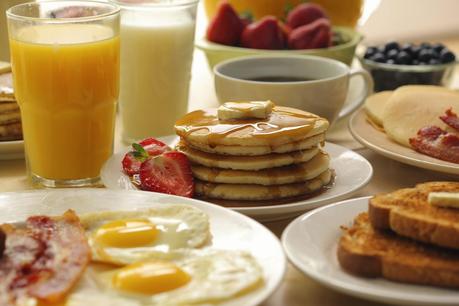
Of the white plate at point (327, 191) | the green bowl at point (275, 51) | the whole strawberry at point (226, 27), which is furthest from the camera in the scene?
the whole strawberry at point (226, 27)

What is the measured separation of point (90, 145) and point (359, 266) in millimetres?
705

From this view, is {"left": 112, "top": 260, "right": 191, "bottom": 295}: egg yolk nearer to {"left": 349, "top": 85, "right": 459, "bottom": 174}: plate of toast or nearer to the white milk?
{"left": 349, "top": 85, "right": 459, "bottom": 174}: plate of toast

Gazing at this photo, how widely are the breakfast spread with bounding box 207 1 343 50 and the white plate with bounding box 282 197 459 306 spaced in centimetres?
93

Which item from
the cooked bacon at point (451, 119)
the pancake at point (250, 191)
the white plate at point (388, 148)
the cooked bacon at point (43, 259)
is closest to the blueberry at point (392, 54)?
the white plate at point (388, 148)

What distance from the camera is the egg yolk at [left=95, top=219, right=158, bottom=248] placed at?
1.20 metres

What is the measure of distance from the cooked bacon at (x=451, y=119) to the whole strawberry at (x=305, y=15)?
28.4 inches

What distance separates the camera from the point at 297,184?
1.48m

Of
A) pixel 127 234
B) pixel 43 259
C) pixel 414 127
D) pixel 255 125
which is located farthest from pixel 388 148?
pixel 43 259

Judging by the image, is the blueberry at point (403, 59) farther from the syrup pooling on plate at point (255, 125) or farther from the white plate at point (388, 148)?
the syrup pooling on plate at point (255, 125)

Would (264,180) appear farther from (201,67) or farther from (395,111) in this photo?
(201,67)

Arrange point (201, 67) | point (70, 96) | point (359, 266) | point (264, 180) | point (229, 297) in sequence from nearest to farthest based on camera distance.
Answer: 1. point (229, 297)
2. point (359, 266)
3. point (264, 180)
4. point (70, 96)
5. point (201, 67)

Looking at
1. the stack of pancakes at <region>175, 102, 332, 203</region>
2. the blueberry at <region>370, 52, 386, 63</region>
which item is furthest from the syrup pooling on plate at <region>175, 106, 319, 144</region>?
the blueberry at <region>370, 52, 386, 63</region>

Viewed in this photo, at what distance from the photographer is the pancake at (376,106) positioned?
6.13ft

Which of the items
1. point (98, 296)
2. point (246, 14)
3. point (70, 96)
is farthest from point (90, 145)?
point (246, 14)
